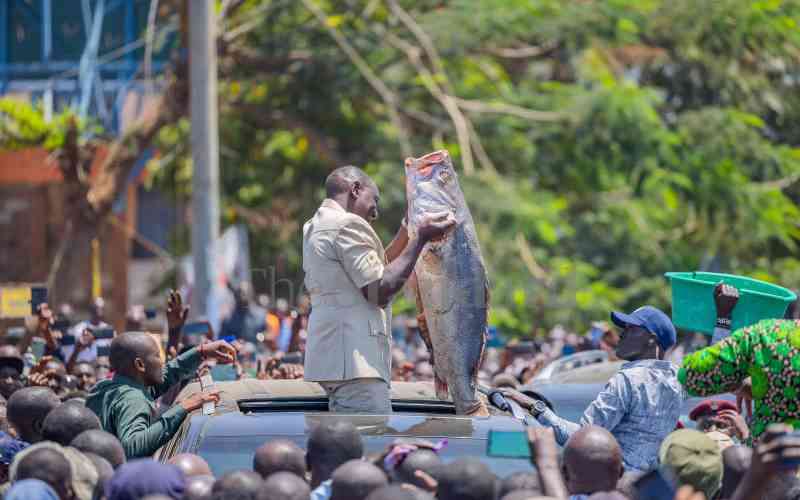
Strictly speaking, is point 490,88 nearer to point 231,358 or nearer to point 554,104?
point 554,104

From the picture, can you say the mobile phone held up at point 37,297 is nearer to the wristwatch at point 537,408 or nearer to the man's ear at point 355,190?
the man's ear at point 355,190

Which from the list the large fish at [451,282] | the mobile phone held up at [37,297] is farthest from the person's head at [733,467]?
the mobile phone held up at [37,297]

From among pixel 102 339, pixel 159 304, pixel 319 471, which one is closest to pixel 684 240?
pixel 159 304

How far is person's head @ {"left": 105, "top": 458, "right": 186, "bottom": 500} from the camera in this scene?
4.27 metres

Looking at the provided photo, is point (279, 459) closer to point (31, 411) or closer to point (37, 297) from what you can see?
point (31, 411)

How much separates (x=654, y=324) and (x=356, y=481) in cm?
223

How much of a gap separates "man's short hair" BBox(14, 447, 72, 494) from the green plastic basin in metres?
3.02

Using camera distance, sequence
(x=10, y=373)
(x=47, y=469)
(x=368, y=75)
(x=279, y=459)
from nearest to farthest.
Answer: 1. (x=47, y=469)
2. (x=279, y=459)
3. (x=10, y=373)
4. (x=368, y=75)

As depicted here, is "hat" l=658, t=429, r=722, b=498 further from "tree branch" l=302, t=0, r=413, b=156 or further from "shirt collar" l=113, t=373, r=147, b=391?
"tree branch" l=302, t=0, r=413, b=156

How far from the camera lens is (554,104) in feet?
62.8

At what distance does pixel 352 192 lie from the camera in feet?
19.9

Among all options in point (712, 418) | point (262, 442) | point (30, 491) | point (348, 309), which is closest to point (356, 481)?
point (30, 491)

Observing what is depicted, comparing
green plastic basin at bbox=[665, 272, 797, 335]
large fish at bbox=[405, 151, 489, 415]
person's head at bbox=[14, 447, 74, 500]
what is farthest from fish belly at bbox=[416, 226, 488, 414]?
person's head at bbox=[14, 447, 74, 500]

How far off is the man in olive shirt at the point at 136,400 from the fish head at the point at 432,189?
106 centimetres
